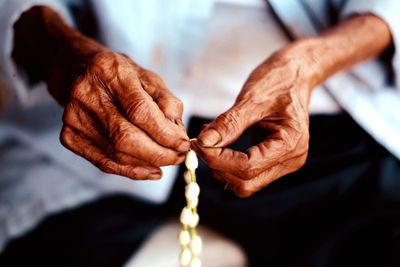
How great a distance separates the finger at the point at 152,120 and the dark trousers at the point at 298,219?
0.27 metres

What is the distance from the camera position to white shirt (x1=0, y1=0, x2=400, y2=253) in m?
0.84

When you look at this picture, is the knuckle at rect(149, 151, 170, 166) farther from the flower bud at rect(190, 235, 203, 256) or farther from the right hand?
the flower bud at rect(190, 235, 203, 256)

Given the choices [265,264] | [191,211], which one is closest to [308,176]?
[265,264]

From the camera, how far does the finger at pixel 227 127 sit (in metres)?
0.54

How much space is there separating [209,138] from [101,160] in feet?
0.45

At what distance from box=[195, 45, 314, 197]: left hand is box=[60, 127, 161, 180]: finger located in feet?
0.22

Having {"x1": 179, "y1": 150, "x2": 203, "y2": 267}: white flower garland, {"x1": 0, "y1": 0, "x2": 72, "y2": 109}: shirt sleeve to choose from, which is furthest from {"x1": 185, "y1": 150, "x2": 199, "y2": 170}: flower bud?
{"x1": 0, "y1": 0, "x2": 72, "y2": 109}: shirt sleeve

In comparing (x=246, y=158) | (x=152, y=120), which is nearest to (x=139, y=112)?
(x=152, y=120)

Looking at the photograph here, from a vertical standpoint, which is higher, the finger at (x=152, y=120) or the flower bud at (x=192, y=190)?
the finger at (x=152, y=120)

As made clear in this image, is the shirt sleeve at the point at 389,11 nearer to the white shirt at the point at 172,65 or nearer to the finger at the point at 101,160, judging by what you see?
the white shirt at the point at 172,65

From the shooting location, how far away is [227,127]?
56 cm

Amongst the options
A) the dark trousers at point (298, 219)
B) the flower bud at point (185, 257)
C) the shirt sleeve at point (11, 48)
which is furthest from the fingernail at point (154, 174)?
the shirt sleeve at point (11, 48)

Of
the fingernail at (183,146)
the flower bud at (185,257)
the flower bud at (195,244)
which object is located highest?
the fingernail at (183,146)

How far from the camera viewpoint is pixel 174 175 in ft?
2.87
